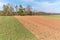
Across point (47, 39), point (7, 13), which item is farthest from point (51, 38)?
point (7, 13)

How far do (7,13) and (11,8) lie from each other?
3.96 metres

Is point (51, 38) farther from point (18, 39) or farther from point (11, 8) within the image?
point (11, 8)

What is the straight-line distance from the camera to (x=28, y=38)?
12562 mm

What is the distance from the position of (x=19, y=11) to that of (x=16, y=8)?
12.0ft

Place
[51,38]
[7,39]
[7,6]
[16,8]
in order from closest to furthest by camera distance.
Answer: [7,39], [51,38], [16,8], [7,6]

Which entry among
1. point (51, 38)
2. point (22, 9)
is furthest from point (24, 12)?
point (51, 38)

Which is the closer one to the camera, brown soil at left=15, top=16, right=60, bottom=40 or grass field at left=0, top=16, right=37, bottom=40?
grass field at left=0, top=16, right=37, bottom=40

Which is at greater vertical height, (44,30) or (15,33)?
(15,33)

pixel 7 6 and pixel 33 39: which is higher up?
pixel 33 39

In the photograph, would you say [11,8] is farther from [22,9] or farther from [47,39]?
[47,39]

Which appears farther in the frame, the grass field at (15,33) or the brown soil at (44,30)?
the brown soil at (44,30)

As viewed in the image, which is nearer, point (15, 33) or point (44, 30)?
point (15, 33)

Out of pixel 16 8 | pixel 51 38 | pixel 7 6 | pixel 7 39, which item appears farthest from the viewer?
pixel 7 6

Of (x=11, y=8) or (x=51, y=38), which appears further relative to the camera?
(x=11, y=8)
